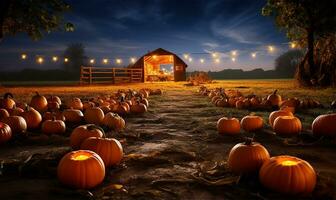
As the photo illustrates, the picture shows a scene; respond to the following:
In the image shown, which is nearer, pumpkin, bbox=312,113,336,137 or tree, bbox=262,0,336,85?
pumpkin, bbox=312,113,336,137

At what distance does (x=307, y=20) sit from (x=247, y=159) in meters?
17.7

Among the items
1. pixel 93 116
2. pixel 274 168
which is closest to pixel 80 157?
pixel 274 168

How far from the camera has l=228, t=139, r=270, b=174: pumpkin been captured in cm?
298

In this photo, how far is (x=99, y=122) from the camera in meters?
6.05

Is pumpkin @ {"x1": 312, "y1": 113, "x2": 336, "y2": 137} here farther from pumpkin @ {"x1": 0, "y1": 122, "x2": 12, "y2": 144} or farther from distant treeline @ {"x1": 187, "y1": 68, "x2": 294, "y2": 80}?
distant treeline @ {"x1": 187, "y1": 68, "x2": 294, "y2": 80}

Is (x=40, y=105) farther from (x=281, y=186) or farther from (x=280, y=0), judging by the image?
(x=280, y=0)

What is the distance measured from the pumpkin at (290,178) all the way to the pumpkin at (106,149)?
5.11 feet

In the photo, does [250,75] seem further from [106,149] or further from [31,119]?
[106,149]

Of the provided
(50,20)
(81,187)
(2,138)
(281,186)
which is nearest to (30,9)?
(50,20)

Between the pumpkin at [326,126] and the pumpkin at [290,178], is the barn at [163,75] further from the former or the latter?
the pumpkin at [290,178]

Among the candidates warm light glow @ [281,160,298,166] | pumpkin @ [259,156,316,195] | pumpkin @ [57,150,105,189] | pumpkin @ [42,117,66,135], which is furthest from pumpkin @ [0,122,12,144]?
warm light glow @ [281,160,298,166]

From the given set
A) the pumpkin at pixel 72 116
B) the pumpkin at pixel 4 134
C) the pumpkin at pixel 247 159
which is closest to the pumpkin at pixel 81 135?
the pumpkin at pixel 4 134

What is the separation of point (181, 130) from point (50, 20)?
12.1m

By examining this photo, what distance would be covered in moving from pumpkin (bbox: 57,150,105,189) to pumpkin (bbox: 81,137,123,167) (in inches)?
16.1
